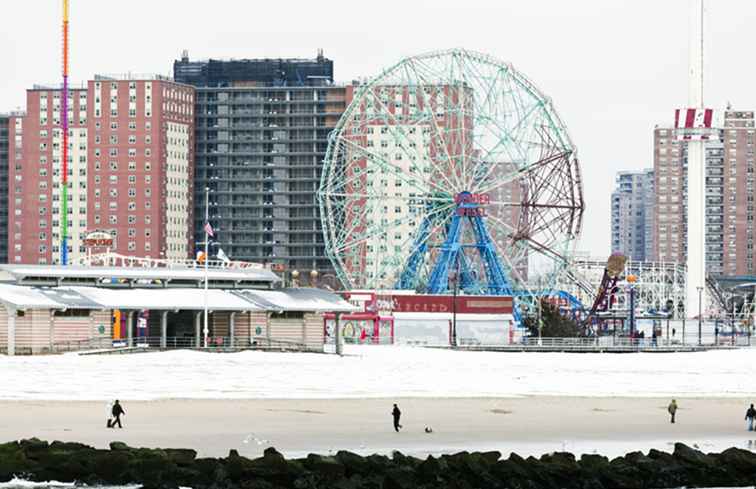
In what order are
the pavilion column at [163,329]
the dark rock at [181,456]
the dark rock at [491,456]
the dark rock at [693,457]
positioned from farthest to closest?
the pavilion column at [163,329]
the dark rock at [693,457]
the dark rock at [491,456]
the dark rock at [181,456]

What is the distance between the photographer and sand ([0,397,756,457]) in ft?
198

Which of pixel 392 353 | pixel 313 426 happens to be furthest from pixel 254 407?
pixel 392 353

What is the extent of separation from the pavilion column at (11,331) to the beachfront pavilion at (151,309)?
0.06 metres

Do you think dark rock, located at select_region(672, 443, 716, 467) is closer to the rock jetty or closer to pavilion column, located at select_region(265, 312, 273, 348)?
the rock jetty

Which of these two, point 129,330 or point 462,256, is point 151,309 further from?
point 462,256

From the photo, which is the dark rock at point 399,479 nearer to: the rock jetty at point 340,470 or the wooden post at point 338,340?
the rock jetty at point 340,470

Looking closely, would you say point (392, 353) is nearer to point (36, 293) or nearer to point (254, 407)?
point (36, 293)

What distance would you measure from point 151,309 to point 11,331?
10296 millimetres

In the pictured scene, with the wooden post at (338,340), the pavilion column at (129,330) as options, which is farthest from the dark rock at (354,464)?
the wooden post at (338,340)

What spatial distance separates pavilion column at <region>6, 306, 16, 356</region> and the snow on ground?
9.54ft

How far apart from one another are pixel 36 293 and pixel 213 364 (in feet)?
44.5

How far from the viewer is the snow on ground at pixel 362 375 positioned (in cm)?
8431

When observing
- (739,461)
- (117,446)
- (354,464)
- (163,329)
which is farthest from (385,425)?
(163,329)

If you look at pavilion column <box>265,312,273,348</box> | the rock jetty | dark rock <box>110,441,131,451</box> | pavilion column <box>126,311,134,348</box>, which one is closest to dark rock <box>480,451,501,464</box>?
the rock jetty
